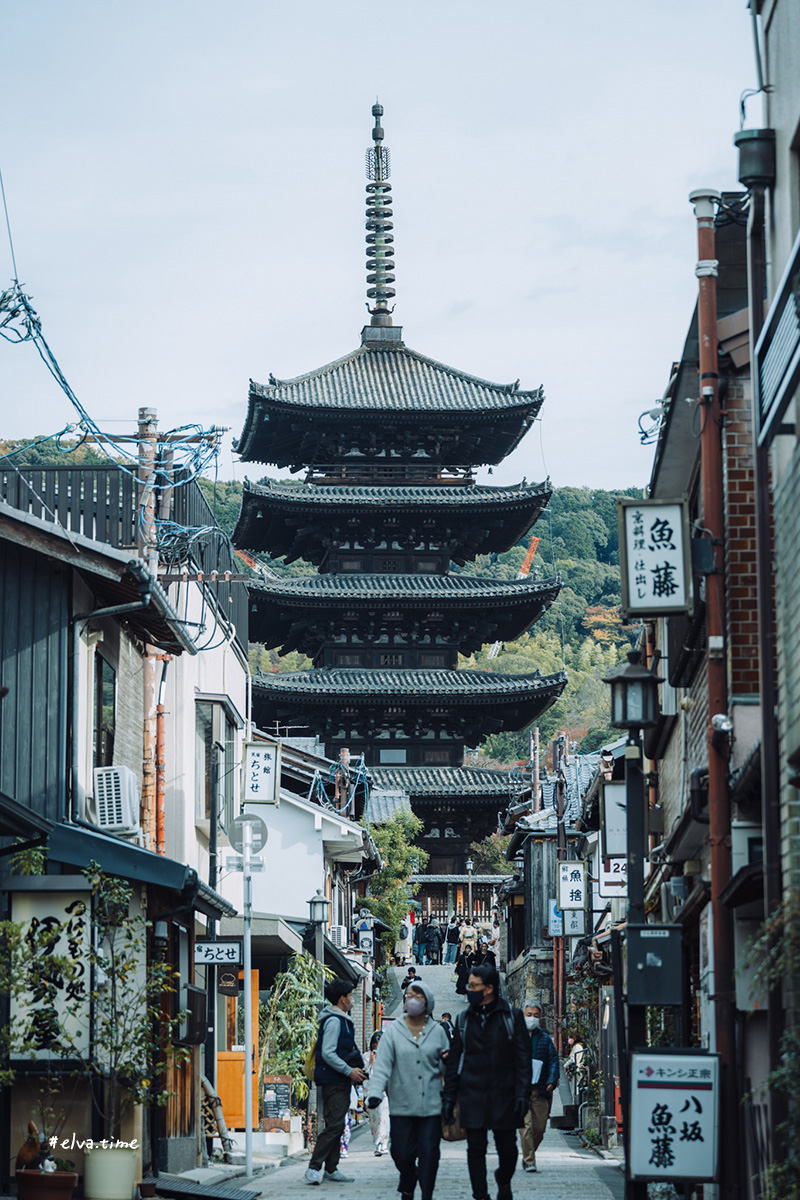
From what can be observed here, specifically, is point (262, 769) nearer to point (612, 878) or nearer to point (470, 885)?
point (612, 878)

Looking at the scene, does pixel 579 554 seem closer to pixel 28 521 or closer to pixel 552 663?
pixel 552 663

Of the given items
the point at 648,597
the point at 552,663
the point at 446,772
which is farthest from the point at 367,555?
the point at 552,663

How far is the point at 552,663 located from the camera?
110 m

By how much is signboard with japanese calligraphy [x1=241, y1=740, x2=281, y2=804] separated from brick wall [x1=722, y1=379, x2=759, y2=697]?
38.2 feet

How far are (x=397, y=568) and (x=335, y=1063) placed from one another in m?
36.1

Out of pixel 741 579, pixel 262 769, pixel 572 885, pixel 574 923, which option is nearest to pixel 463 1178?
pixel 741 579

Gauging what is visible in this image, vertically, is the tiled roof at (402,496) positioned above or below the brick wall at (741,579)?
above

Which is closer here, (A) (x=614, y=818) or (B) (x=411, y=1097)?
(B) (x=411, y=1097)

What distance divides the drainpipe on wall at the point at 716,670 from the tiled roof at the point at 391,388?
3555cm

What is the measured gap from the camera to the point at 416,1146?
11078mm

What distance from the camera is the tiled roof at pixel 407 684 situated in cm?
4756

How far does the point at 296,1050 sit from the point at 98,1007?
11.8 m

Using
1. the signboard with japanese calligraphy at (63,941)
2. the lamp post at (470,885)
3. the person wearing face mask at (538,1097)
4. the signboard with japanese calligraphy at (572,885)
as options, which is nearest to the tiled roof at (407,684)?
the lamp post at (470,885)

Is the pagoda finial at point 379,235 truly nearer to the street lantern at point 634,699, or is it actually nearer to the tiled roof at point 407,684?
the tiled roof at point 407,684
